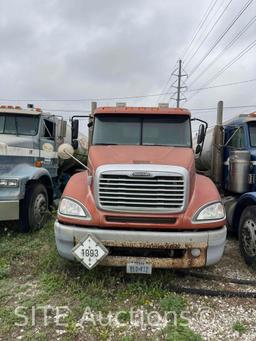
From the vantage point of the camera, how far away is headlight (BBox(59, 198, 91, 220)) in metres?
3.84

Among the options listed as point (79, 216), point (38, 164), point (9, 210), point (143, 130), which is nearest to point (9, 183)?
point (9, 210)

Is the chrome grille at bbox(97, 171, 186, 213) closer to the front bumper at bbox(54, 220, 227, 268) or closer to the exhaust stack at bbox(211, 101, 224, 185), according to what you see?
the front bumper at bbox(54, 220, 227, 268)

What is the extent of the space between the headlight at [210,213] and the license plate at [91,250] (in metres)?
1.13

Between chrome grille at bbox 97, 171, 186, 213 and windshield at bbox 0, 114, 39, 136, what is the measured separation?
153 inches

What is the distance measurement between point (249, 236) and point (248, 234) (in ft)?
0.14

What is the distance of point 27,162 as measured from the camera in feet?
21.7

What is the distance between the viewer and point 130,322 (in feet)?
10.8

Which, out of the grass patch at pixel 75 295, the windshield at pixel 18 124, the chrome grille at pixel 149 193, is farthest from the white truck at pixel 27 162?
the chrome grille at pixel 149 193

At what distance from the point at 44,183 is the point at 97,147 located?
2.37 meters

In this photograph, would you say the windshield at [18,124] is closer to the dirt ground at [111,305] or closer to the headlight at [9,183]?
the headlight at [9,183]

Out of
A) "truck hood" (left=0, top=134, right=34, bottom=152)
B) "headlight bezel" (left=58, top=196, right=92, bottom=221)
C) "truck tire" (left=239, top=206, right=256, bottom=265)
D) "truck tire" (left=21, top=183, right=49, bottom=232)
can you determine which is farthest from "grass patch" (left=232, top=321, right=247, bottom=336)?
"truck hood" (left=0, top=134, right=34, bottom=152)

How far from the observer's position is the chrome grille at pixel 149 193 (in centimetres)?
377

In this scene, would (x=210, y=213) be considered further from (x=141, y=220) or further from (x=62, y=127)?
(x=62, y=127)

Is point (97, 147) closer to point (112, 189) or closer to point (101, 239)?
point (112, 189)
